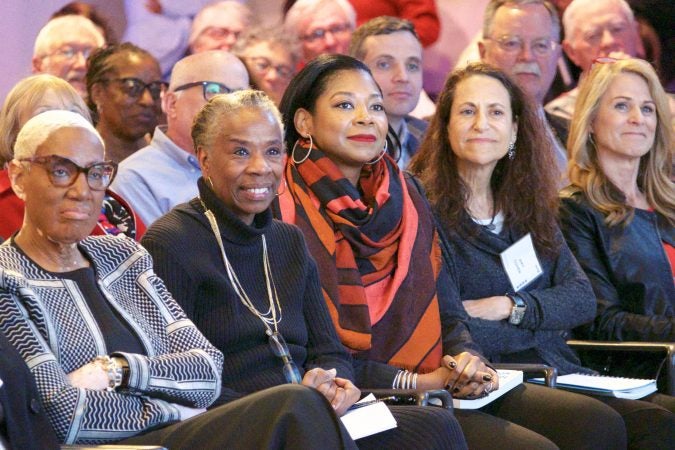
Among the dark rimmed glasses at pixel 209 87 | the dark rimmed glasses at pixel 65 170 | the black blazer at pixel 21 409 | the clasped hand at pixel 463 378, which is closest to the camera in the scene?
the black blazer at pixel 21 409

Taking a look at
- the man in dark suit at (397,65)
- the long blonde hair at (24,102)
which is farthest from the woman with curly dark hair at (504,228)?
the long blonde hair at (24,102)

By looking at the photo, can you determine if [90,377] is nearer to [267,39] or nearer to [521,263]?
[521,263]

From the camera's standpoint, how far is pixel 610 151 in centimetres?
477

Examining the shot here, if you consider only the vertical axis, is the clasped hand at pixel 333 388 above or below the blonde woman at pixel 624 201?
below

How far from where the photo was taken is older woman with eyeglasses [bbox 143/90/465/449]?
3158mm

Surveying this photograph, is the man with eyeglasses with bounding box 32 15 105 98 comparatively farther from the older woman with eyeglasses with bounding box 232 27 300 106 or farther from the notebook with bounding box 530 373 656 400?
the notebook with bounding box 530 373 656 400

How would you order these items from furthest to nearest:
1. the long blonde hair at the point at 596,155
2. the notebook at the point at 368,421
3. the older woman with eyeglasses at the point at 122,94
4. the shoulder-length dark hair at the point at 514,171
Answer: the older woman with eyeglasses at the point at 122,94, the long blonde hair at the point at 596,155, the shoulder-length dark hair at the point at 514,171, the notebook at the point at 368,421

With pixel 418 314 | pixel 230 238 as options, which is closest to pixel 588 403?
pixel 418 314

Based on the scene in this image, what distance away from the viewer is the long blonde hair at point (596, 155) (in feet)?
15.4

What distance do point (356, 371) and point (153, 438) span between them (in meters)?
1.02

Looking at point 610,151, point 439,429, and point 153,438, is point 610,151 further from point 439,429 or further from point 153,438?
point 153,438

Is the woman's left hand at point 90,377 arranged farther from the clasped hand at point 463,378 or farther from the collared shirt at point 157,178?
the collared shirt at point 157,178

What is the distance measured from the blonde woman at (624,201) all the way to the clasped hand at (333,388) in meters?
1.65

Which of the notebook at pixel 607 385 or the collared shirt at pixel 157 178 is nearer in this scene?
the notebook at pixel 607 385
